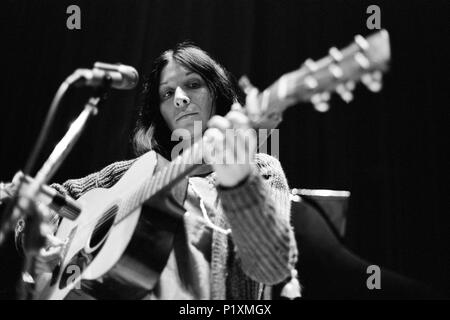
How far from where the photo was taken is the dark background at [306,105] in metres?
2.02

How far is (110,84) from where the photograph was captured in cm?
121

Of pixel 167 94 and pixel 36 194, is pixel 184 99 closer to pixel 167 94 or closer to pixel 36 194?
pixel 167 94

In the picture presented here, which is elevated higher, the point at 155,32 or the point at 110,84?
the point at 155,32

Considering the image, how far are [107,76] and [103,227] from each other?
48 centimetres

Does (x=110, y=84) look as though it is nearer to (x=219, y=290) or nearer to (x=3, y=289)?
(x=219, y=290)

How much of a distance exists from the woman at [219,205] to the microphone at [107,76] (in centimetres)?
24

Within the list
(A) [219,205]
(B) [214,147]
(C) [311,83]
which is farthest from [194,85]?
(C) [311,83]

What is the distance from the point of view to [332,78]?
0.95 metres

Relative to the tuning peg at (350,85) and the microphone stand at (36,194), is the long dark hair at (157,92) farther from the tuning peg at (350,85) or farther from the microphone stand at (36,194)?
the tuning peg at (350,85)

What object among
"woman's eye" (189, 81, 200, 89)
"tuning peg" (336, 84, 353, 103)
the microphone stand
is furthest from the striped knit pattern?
"woman's eye" (189, 81, 200, 89)

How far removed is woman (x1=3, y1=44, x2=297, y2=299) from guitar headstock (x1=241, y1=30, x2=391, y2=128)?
75mm

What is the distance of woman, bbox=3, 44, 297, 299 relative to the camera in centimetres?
105
